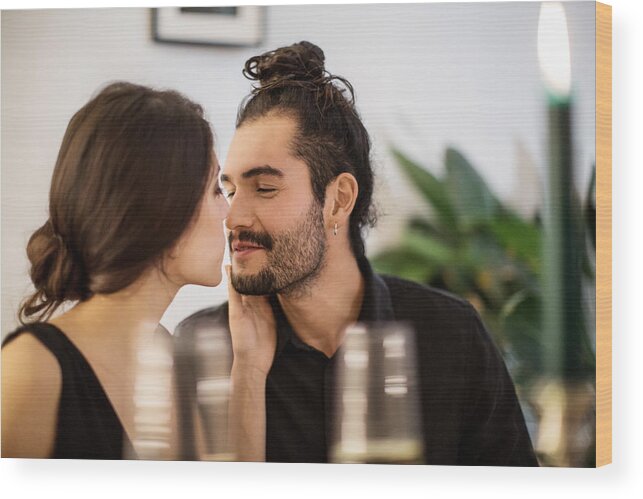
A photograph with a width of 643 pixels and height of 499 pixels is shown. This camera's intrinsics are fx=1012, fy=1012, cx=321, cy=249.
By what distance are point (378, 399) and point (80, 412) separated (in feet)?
3.53

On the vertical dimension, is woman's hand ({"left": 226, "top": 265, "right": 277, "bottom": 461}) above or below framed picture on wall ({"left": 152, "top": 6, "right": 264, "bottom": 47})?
below

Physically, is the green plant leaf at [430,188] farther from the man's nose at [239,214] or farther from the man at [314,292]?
the man's nose at [239,214]

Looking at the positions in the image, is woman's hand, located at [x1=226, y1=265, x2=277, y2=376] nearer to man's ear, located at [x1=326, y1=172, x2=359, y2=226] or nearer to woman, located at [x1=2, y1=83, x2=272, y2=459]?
woman, located at [x1=2, y1=83, x2=272, y2=459]

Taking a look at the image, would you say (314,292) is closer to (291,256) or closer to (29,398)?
(291,256)

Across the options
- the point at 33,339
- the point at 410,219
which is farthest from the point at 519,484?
the point at 33,339

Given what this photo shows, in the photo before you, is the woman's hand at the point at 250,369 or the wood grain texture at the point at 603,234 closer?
the wood grain texture at the point at 603,234

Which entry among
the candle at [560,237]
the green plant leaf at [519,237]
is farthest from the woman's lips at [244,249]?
the candle at [560,237]

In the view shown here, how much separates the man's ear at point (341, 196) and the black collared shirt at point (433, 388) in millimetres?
187

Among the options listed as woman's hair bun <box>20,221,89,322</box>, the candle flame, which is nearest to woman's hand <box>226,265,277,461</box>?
woman's hair bun <box>20,221,89,322</box>

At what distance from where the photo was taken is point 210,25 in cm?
365

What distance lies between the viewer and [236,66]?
364 cm

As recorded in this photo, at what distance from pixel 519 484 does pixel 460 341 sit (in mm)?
551

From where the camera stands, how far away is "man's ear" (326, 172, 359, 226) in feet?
11.8

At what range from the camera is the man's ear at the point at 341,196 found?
11.8 feet
